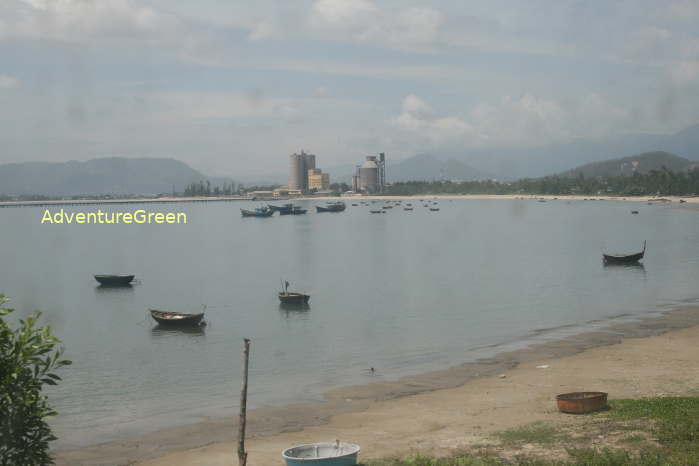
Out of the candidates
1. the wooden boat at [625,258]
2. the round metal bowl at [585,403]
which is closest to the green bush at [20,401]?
the round metal bowl at [585,403]

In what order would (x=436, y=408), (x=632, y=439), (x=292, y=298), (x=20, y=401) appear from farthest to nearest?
(x=292, y=298) → (x=436, y=408) → (x=632, y=439) → (x=20, y=401)

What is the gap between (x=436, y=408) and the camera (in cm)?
2297

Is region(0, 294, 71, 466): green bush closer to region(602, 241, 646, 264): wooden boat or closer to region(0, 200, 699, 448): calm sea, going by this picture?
region(0, 200, 699, 448): calm sea

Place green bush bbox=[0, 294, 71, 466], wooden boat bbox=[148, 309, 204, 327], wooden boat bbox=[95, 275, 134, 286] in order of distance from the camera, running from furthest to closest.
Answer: wooden boat bbox=[95, 275, 134, 286]
wooden boat bbox=[148, 309, 204, 327]
green bush bbox=[0, 294, 71, 466]

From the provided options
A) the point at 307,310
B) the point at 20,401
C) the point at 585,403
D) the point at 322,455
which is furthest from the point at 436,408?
the point at 307,310

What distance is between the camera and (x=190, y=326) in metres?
41.1

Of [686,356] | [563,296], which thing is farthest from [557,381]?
[563,296]

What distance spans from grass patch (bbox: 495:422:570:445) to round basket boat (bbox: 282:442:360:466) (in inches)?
174

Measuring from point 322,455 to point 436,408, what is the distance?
828 cm

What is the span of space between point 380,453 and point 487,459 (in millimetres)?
3207

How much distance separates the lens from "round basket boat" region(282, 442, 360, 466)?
578 inches

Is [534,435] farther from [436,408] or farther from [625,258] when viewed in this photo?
[625,258]

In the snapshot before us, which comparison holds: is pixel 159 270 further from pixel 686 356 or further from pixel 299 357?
pixel 686 356

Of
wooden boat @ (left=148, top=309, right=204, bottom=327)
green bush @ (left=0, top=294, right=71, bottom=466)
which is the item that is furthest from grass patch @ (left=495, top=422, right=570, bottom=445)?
wooden boat @ (left=148, top=309, right=204, bottom=327)
